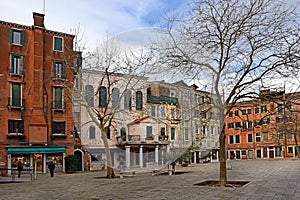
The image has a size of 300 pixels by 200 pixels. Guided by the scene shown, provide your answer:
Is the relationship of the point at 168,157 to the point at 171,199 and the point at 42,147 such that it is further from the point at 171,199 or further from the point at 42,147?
the point at 42,147

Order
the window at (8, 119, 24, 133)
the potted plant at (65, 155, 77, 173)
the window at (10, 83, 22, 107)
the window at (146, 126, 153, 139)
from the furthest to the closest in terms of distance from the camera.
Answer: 1. the potted plant at (65, 155, 77, 173)
2. the window at (10, 83, 22, 107)
3. the window at (8, 119, 24, 133)
4. the window at (146, 126, 153, 139)

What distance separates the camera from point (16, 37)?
1293 inches

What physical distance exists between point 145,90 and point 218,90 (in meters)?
3.77

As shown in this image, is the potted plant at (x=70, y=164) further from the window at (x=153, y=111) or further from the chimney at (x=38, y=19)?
the window at (x=153, y=111)

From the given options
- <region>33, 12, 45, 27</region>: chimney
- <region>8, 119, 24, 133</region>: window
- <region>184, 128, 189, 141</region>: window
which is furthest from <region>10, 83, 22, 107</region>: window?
<region>184, 128, 189, 141</region>: window

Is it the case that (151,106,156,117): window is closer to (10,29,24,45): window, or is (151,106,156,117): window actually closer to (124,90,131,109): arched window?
(124,90,131,109): arched window

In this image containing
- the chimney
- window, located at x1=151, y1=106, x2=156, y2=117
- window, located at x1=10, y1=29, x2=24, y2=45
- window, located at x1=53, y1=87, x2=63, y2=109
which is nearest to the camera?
window, located at x1=151, y1=106, x2=156, y2=117

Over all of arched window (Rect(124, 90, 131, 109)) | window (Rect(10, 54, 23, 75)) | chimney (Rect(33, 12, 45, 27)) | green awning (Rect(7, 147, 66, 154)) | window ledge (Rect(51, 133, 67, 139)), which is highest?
chimney (Rect(33, 12, 45, 27))

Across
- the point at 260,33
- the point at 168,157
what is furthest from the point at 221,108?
the point at 168,157

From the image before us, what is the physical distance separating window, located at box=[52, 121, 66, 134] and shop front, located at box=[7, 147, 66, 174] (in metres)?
1.58

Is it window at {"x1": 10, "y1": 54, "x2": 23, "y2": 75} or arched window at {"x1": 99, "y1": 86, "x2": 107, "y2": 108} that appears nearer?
arched window at {"x1": 99, "y1": 86, "x2": 107, "y2": 108}

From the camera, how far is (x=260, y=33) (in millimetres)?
11742

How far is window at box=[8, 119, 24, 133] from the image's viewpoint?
3209 centimetres

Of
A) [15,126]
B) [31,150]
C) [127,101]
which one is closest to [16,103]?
[15,126]
